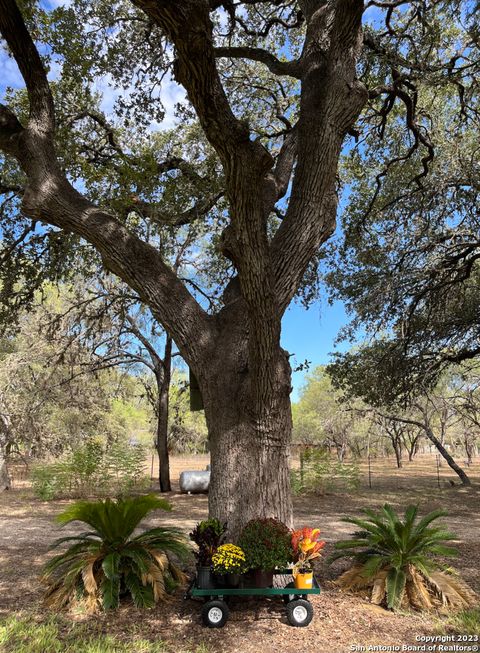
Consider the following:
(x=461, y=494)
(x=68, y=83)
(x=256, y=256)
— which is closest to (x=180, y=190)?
(x=68, y=83)

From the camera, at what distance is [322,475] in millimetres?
15695

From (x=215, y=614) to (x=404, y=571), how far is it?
1885mm

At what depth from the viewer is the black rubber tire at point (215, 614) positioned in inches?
156

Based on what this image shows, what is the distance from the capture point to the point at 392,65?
6.68 m

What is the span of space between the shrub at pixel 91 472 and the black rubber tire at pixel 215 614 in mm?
10855

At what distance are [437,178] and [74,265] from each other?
7102 mm

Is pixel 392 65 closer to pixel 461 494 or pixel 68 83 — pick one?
pixel 68 83

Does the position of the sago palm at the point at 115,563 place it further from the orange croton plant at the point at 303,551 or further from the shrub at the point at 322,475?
the shrub at the point at 322,475

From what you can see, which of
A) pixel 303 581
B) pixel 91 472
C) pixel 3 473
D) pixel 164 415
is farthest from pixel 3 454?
pixel 303 581

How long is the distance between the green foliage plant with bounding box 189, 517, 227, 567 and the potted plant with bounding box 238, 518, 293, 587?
22 centimetres

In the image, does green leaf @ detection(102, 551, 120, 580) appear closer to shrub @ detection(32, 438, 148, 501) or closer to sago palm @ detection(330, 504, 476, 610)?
sago palm @ detection(330, 504, 476, 610)

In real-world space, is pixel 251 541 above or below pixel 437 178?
below

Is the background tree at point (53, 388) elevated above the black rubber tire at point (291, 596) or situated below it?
above

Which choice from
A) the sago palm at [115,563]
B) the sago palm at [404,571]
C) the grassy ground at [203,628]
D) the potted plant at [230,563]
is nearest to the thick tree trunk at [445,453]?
the grassy ground at [203,628]
